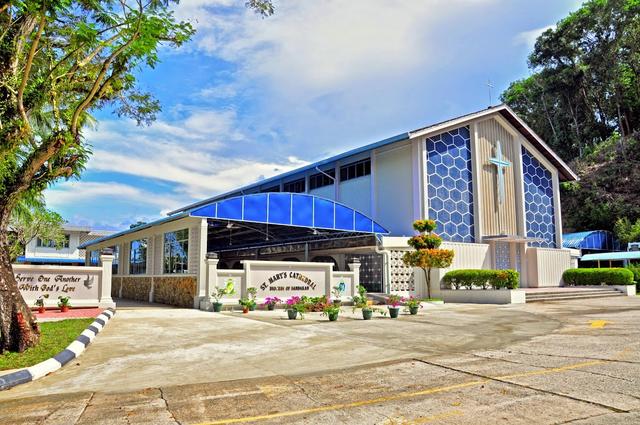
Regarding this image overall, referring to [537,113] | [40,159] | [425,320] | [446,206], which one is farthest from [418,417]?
[537,113]

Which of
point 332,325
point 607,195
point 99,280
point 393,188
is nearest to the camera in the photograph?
point 332,325

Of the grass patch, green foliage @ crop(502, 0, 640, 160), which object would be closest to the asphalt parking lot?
the grass patch

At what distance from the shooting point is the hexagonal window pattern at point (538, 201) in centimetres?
3022

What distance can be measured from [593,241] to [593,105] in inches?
815

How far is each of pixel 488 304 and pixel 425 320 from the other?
7.73 metres

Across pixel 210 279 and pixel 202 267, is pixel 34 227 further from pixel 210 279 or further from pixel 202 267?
pixel 210 279

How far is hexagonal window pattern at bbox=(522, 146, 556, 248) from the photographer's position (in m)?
30.2

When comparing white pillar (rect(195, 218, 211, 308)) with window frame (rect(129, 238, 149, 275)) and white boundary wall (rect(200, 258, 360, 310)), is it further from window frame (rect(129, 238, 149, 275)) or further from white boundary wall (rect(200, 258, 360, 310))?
window frame (rect(129, 238, 149, 275))

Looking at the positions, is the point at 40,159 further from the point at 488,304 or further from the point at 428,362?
the point at 488,304

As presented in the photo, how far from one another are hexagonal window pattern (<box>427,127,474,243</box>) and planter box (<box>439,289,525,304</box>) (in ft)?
12.4

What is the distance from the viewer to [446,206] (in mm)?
26203

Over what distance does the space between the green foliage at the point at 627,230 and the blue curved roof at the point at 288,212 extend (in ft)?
74.1

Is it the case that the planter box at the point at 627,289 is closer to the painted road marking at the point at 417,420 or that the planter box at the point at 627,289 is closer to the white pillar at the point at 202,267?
the white pillar at the point at 202,267

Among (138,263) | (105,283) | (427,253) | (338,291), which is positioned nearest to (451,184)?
(427,253)
